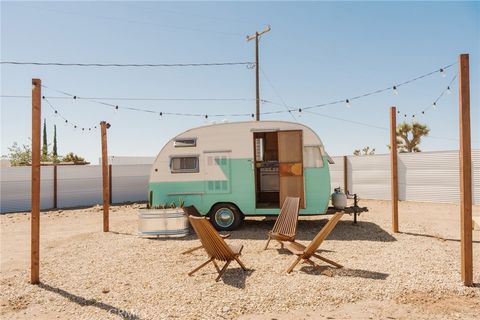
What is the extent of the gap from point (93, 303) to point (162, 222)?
4125 mm

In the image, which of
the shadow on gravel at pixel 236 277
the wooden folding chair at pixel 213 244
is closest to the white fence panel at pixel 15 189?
the wooden folding chair at pixel 213 244

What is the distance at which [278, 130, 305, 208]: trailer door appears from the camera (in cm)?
916

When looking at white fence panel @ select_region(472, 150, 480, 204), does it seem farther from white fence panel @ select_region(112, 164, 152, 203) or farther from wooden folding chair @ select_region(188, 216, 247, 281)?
white fence panel @ select_region(112, 164, 152, 203)

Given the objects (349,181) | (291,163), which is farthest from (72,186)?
(349,181)

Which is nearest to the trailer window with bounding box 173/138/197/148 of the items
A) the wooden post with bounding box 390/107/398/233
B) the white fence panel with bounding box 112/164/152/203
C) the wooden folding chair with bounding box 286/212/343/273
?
the wooden folding chair with bounding box 286/212/343/273

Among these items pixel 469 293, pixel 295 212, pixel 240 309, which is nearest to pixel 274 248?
pixel 295 212

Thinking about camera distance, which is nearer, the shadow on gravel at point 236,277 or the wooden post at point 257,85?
the shadow on gravel at point 236,277

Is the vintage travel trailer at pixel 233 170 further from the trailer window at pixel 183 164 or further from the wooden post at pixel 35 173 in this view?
the wooden post at pixel 35 173

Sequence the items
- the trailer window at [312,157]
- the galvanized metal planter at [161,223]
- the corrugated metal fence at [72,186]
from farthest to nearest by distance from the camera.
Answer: the corrugated metal fence at [72,186]
the trailer window at [312,157]
the galvanized metal planter at [161,223]

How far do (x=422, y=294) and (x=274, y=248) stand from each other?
3237 mm

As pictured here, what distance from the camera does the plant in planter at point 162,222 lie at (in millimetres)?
8805

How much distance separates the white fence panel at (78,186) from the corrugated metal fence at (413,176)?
1235 cm

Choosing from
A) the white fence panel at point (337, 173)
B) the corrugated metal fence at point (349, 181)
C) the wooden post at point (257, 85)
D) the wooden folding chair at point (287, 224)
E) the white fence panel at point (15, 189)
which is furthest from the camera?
the white fence panel at point (337, 173)

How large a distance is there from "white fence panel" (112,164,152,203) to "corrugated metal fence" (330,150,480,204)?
1036 cm
